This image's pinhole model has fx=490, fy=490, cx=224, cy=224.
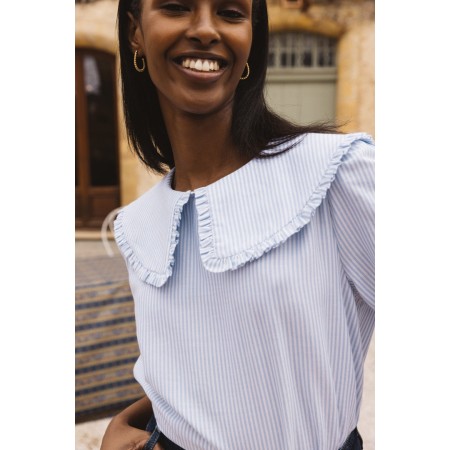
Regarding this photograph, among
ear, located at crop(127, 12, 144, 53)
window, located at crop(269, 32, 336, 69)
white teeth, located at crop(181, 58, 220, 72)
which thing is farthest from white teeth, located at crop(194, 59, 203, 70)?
window, located at crop(269, 32, 336, 69)

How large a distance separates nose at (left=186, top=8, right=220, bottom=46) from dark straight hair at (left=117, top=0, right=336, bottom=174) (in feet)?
0.32

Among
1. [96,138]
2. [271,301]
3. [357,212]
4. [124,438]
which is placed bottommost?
[124,438]

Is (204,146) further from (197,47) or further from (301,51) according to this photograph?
(301,51)

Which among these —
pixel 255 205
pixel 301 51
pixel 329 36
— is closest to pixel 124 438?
pixel 255 205

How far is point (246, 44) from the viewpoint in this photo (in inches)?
24.4

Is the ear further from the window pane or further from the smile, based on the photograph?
the window pane

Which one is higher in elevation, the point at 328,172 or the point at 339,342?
the point at 328,172

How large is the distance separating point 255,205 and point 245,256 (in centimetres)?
8

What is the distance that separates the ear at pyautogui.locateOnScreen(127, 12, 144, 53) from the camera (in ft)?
2.30

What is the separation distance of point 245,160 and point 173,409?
14.7 inches

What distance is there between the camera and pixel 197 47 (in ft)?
1.98

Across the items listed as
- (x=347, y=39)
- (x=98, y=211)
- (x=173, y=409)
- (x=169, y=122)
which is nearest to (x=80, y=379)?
(x=98, y=211)

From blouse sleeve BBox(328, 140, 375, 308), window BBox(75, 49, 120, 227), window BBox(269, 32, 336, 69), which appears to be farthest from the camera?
window BBox(75, 49, 120, 227)
